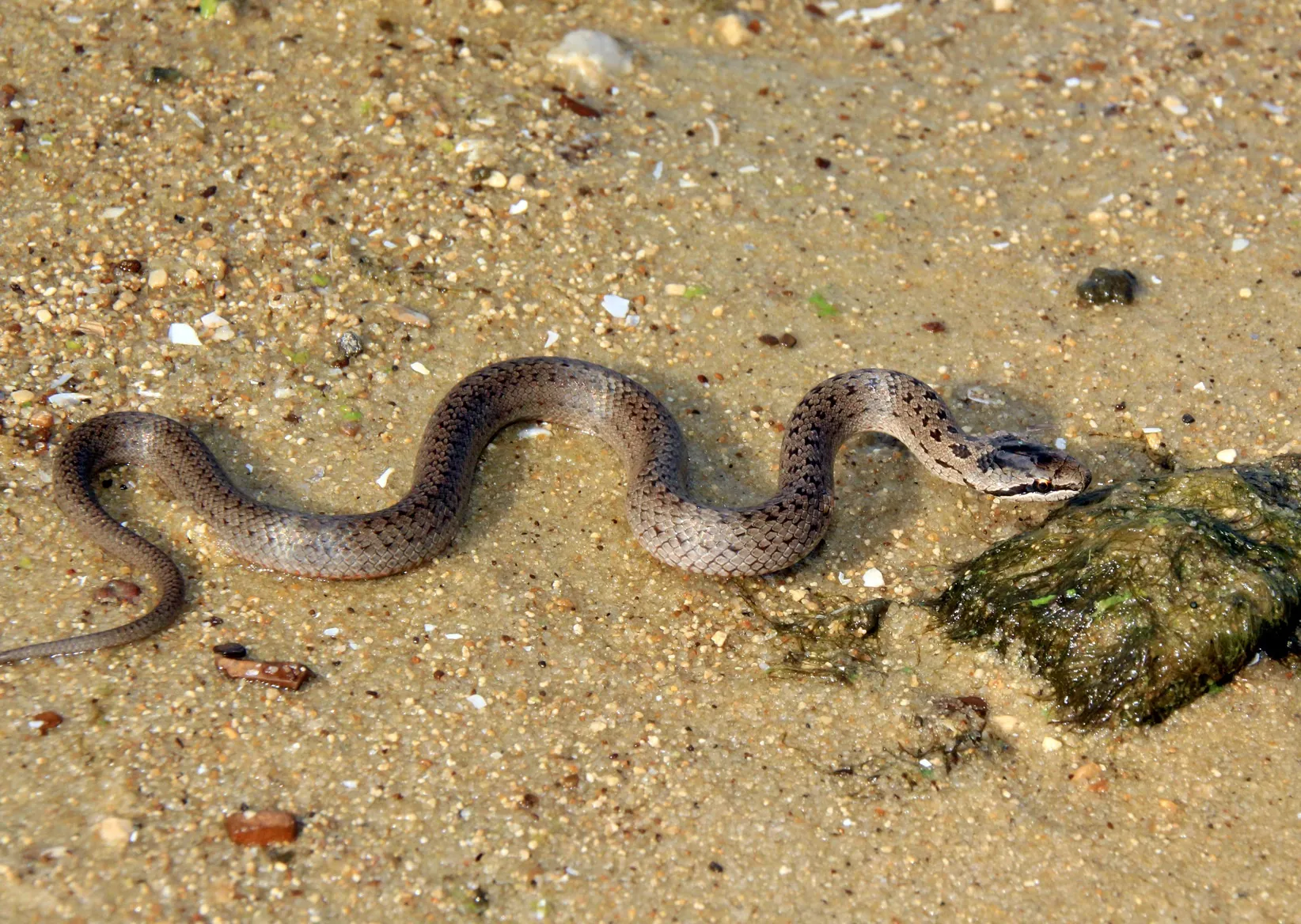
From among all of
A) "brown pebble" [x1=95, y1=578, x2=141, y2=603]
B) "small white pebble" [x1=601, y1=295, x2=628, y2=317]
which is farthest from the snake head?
"brown pebble" [x1=95, y1=578, x2=141, y2=603]

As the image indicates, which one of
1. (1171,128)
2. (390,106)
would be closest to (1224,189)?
(1171,128)

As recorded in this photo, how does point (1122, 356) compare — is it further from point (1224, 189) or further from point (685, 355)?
point (685, 355)

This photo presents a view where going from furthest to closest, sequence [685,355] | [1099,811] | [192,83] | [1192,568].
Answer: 1. [192,83]
2. [685,355]
3. [1192,568]
4. [1099,811]

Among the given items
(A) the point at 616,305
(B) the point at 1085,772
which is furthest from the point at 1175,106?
(B) the point at 1085,772

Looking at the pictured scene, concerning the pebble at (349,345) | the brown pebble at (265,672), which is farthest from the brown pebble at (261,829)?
the pebble at (349,345)

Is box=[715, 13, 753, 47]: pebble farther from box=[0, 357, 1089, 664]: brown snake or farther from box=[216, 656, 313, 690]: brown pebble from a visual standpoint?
box=[216, 656, 313, 690]: brown pebble

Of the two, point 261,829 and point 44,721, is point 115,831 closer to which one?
point 261,829
